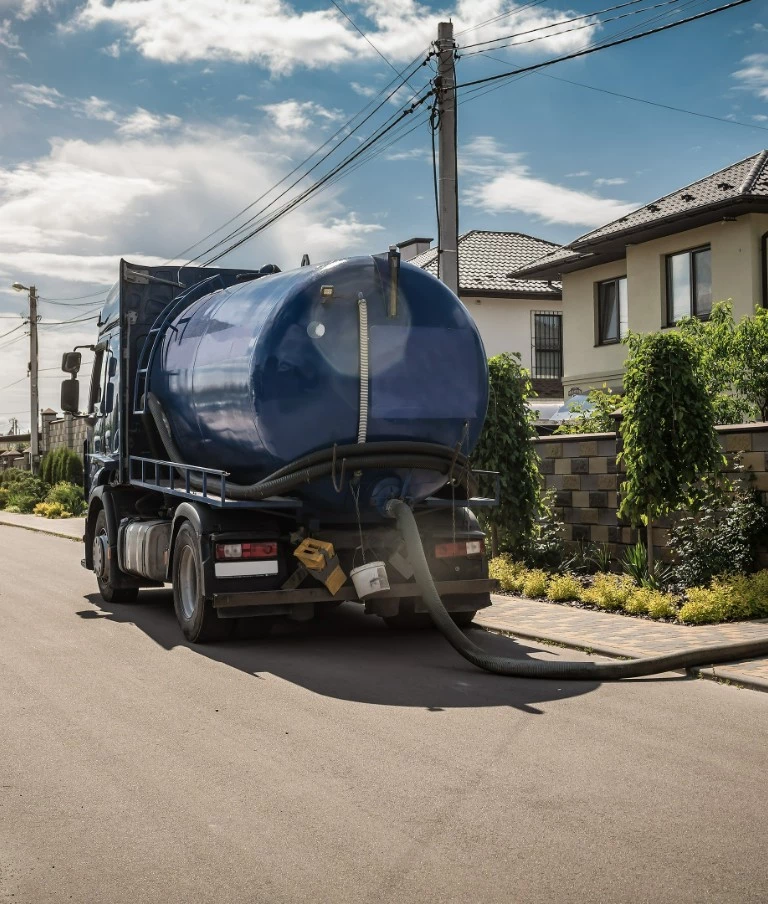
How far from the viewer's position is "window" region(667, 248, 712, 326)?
81.4 ft

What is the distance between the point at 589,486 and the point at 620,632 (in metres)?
4.15

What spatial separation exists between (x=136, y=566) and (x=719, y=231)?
16.2 metres

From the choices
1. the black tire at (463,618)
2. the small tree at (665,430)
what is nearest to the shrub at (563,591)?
the small tree at (665,430)

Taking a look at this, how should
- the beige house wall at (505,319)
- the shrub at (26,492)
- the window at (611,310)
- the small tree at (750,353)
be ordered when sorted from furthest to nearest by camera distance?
the beige house wall at (505,319) → the shrub at (26,492) → the window at (611,310) → the small tree at (750,353)

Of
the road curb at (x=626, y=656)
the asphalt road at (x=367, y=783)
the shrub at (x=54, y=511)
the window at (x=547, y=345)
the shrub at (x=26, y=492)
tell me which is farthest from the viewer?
the window at (x=547, y=345)

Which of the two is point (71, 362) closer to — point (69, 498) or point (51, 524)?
point (51, 524)

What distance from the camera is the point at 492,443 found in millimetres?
14430

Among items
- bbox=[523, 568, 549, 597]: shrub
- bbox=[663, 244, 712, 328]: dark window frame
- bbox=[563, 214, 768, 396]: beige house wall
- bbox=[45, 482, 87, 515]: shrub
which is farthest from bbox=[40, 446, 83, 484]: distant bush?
bbox=[523, 568, 549, 597]: shrub

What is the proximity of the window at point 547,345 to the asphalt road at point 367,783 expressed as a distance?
31.2 metres

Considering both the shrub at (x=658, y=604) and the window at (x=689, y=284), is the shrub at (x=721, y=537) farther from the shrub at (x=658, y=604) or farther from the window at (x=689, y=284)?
the window at (x=689, y=284)

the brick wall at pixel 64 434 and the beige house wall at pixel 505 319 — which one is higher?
the beige house wall at pixel 505 319

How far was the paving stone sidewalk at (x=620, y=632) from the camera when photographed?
841cm

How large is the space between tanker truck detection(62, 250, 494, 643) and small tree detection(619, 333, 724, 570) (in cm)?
206

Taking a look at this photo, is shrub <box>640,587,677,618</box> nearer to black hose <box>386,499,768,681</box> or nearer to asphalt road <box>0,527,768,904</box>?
asphalt road <box>0,527,768,904</box>
